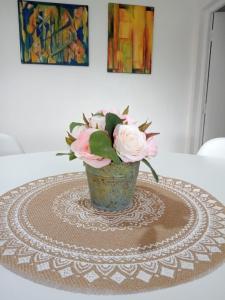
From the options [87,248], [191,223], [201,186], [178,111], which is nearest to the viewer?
[87,248]

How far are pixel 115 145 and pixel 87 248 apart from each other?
0.26 metres

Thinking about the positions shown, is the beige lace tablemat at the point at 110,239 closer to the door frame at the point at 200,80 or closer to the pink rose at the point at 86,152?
the pink rose at the point at 86,152

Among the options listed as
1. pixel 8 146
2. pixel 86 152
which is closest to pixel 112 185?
pixel 86 152

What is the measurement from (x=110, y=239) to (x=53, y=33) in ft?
8.05

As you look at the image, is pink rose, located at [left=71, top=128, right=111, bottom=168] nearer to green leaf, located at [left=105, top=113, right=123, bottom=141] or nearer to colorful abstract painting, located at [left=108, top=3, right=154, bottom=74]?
green leaf, located at [left=105, top=113, right=123, bottom=141]

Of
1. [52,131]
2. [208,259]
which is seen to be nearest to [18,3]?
[52,131]

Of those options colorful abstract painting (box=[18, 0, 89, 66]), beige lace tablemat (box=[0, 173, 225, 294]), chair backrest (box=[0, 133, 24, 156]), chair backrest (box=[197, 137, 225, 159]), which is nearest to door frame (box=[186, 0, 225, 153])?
colorful abstract painting (box=[18, 0, 89, 66])

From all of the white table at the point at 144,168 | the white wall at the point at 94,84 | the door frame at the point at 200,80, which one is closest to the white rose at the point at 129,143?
the white table at the point at 144,168

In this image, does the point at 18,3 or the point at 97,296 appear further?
the point at 18,3

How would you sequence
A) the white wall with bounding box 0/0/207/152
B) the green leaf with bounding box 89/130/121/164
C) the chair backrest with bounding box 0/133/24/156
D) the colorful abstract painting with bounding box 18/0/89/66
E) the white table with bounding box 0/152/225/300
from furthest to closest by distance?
the white wall with bounding box 0/0/207/152 < the colorful abstract painting with bounding box 18/0/89/66 < the chair backrest with bounding box 0/133/24/156 < the green leaf with bounding box 89/130/121/164 < the white table with bounding box 0/152/225/300

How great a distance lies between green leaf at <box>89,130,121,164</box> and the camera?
676 millimetres

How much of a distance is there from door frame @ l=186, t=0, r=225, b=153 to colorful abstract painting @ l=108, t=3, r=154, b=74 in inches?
20.5

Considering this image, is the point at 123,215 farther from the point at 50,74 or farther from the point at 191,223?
the point at 50,74

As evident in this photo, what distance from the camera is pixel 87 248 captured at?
1.92 ft
